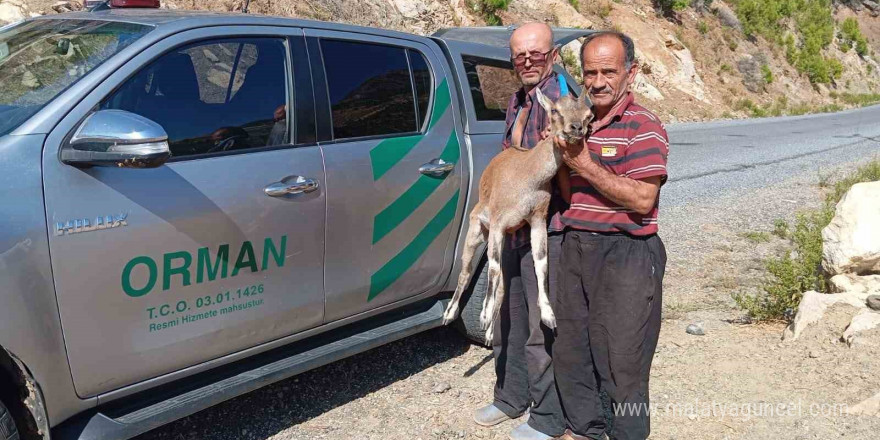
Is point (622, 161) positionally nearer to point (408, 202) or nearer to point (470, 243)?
point (470, 243)

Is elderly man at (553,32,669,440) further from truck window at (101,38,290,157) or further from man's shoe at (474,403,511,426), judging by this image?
truck window at (101,38,290,157)

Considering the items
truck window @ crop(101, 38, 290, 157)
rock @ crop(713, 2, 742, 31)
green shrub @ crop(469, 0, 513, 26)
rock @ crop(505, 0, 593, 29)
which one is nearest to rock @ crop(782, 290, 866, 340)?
truck window @ crop(101, 38, 290, 157)

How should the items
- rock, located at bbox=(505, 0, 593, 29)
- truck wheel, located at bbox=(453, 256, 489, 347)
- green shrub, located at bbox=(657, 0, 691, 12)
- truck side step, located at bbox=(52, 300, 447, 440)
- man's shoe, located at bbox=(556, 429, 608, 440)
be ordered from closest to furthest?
truck side step, located at bbox=(52, 300, 447, 440)
man's shoe, located at bbox=(556, 429, 608, 440)
truck wheel, located at bbox=(453, 256, 489, 347)
rock, located at bbox=(505, 0, 593, 29)
green shrub, located at bbox=(657, 0, 691, 12)

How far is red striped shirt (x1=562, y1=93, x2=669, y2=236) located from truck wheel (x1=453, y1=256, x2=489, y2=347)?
1.50m

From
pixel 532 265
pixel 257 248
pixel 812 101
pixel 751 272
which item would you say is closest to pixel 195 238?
pixel 257 248

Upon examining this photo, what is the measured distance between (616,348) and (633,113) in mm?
977

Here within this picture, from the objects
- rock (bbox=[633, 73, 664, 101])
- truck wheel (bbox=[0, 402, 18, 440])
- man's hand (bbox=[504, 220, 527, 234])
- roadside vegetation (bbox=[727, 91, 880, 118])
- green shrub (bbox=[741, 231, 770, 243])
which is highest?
man's hand (bbox=[504, 220, 527, 234])

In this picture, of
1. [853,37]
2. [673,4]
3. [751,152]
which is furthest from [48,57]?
[853,37]

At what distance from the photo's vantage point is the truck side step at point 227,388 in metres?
2.93

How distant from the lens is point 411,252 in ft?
13.8

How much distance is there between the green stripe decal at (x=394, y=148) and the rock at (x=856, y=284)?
9.50ft

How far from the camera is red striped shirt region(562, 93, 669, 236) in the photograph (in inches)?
117

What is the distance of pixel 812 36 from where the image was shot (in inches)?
1704

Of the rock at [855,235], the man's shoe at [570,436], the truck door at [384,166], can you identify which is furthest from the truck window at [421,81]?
the rock at [855,235]
